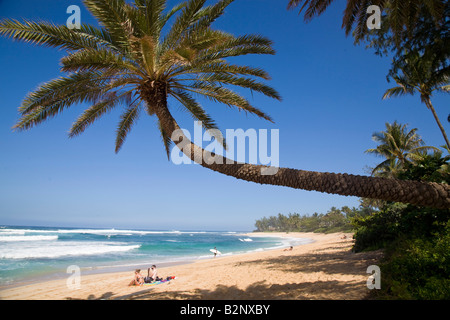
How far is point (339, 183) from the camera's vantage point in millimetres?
4141

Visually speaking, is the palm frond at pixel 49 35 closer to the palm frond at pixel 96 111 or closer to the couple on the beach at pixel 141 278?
the palm frond at pixel 96 111

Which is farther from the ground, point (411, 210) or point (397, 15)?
point (397, 15)

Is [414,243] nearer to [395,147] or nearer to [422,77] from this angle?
[422,77]

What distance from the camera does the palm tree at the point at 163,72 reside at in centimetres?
421

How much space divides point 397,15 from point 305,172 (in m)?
5.33

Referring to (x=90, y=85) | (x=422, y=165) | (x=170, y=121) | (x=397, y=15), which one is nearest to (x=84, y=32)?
(x=90, y=85)

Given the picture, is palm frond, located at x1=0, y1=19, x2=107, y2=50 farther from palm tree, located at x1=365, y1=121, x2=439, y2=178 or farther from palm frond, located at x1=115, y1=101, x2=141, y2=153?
palm tree, located at x1=365, y1=121, x2=439, y2=178

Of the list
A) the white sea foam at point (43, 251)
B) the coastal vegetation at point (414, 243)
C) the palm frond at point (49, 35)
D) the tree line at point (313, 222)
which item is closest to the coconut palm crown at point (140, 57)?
the palm frond at point (49, 35)

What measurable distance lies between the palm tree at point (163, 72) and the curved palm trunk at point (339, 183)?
0.04 feet

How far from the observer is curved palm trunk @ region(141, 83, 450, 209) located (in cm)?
384

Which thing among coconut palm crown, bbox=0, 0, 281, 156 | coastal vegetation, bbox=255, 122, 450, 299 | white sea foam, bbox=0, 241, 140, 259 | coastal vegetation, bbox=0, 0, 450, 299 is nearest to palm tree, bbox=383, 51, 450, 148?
coastal vegetation, bbox=0, 0, 450, 299

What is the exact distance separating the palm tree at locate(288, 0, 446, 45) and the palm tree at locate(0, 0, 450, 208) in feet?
6.98

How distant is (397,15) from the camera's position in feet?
20.2

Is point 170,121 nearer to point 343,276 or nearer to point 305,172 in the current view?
point 305,172
